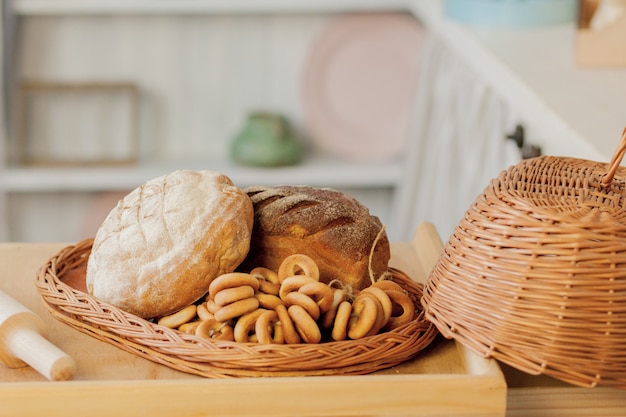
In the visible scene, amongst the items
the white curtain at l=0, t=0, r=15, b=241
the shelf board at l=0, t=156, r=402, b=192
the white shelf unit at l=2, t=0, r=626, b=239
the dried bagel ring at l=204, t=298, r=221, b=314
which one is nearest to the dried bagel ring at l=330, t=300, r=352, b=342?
the dried bagel ring at l=204, t=298, r=221, b=314

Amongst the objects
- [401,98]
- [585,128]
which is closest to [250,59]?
[401,98]

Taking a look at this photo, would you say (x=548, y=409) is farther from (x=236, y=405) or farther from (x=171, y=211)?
(x=171, y=211)

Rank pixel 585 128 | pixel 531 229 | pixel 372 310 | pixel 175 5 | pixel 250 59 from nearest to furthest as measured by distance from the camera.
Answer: pixel 531 229, pixel 372 310, pixel 585 128, pixel 175 5, pixel 250 59

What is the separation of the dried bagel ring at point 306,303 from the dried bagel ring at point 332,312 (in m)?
0.01

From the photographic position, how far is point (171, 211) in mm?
890

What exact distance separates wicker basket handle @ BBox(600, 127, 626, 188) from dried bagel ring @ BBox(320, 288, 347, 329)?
277mm

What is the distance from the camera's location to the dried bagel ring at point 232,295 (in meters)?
0.82

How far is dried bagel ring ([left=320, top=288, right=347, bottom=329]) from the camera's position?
0.84 metres

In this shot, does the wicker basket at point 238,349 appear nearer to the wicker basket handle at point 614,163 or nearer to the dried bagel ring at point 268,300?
the dried bagel ring at point 268,300

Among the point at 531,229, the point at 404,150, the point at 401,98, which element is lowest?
the point at 404,150

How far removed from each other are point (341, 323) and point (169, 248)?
A: 0.20 meters

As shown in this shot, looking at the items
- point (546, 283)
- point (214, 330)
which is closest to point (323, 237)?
point (214, 330)

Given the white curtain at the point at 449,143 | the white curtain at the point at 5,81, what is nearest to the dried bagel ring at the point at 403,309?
the white curtain at the point at 449,143

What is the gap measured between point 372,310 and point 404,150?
2.34 meters
